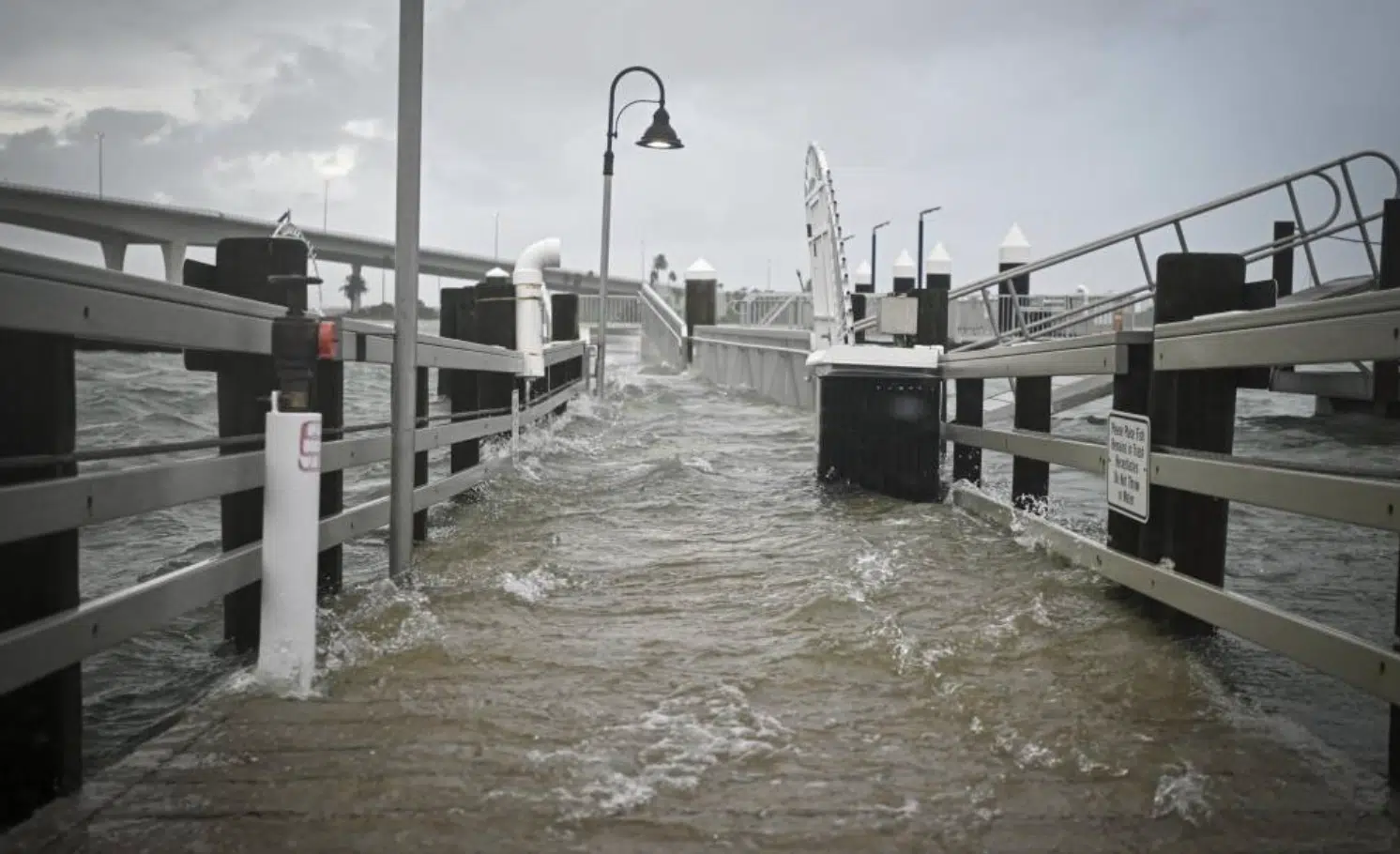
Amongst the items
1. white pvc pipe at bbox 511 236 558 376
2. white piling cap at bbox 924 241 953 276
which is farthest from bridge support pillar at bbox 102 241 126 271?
white pvc pipe at bbox 511 236 558 376

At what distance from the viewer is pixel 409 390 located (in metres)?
5.39

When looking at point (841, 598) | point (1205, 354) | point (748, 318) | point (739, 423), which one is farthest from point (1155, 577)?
point (748, 318)

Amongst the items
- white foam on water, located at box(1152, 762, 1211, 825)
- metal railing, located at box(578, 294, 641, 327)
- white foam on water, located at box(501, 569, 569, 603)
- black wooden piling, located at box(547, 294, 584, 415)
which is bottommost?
white foam on water, located at box(1152, 762, 1211, 825)

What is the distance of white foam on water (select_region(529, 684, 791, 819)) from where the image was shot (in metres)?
3.14

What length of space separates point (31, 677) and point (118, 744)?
55.5 inches

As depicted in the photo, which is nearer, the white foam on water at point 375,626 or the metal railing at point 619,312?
the white foam on water at point 375,626

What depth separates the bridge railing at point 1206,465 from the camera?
3.39 m

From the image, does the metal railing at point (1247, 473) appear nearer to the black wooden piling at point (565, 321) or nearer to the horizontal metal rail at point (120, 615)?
the horizontal metal rail at point (120, 615)

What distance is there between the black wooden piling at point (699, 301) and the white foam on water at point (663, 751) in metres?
30.6

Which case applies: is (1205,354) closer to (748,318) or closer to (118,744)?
(118,744)

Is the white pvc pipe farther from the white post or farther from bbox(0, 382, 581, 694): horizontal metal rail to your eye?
bbox(0, 382, 581, 694): horizontal metal rail

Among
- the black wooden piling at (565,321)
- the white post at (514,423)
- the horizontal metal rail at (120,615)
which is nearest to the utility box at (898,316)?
the white post at (514,423)

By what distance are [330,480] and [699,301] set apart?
99.2 feet

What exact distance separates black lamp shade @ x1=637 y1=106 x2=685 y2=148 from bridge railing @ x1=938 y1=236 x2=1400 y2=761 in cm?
1421
